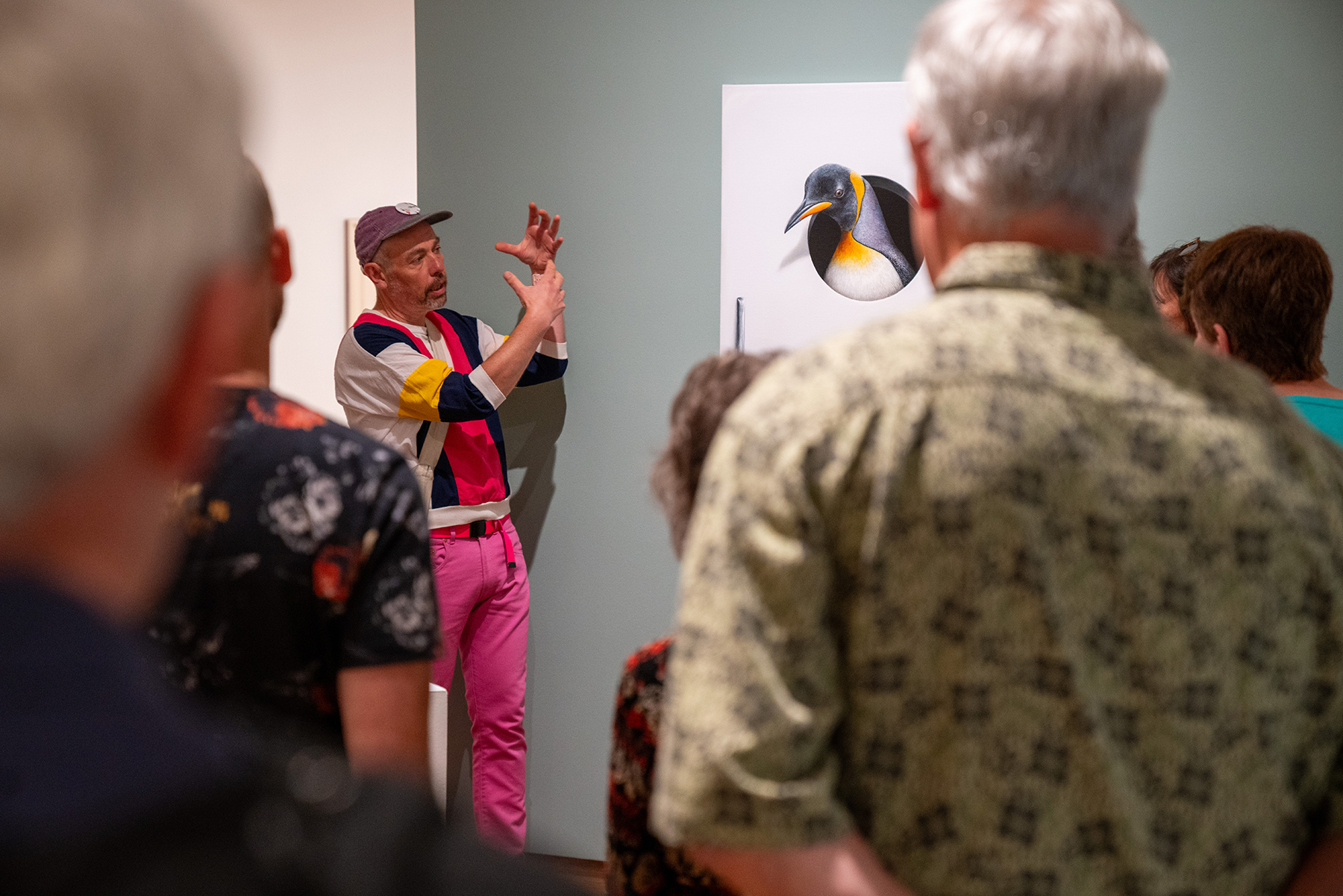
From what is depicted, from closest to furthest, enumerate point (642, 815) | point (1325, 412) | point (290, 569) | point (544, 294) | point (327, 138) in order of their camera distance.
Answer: point (290, 569) → point (642, 815) → point (1325, 412) → point (544, 294) → point (327, 138)

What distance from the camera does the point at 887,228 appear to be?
2816mm

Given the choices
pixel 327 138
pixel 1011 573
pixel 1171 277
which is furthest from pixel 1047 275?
pixel 327 138

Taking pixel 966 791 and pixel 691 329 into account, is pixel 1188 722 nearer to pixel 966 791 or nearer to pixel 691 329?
pixel 966 791

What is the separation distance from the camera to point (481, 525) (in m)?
2.90

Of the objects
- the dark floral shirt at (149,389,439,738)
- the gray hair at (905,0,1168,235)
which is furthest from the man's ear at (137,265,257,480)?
the dark floral shirt at (149,389,439,738)

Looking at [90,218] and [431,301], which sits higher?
[431,301]

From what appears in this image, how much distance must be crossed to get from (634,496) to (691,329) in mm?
508

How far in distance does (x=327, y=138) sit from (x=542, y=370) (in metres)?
1.22

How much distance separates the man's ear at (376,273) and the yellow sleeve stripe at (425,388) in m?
0.31

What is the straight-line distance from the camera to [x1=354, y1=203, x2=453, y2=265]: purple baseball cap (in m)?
2.89

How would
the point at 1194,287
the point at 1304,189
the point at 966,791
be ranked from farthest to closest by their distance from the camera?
the point at 1304,189 < the point at 1194,287 < the point at 966,791

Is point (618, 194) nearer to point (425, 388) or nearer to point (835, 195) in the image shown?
point (835, 195)

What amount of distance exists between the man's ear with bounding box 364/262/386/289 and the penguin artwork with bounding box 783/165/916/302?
44.3 inches

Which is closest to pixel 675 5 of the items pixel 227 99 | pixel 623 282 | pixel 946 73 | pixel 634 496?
pixel 623 282
